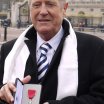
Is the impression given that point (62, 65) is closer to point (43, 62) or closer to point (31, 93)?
point (43, 62)

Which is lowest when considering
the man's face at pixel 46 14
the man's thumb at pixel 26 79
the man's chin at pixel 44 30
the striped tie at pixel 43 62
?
the man's thumb at pixel 26 79

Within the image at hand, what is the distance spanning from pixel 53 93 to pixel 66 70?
0.20 metres

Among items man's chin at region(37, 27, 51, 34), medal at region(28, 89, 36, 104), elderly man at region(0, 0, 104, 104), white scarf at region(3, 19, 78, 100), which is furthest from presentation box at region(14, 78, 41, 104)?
man's chin at region(37, 27, 51, 34)

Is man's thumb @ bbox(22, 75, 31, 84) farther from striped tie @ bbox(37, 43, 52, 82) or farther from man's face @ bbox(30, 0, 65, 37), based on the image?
man's face @ bbox(30, 0, 65, 37)

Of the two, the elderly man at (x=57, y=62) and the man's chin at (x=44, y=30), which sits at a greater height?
the man's chin at (x=44, y=30)

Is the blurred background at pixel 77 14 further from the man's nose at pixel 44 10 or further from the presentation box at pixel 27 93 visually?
the presentation box at pixel 27 93

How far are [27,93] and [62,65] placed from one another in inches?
17.8

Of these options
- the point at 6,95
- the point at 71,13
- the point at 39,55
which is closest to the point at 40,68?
the point at 39,55

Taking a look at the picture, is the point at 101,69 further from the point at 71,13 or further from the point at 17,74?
the point at 71,13

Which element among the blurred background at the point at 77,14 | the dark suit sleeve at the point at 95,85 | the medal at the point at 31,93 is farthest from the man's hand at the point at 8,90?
the blurred background at the point at 77,14

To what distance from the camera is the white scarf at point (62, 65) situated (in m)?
3.16

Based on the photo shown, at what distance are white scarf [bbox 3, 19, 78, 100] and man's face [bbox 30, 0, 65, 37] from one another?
170mm

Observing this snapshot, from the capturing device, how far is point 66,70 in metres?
3.18

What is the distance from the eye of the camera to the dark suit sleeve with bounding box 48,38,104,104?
3.10 meters
